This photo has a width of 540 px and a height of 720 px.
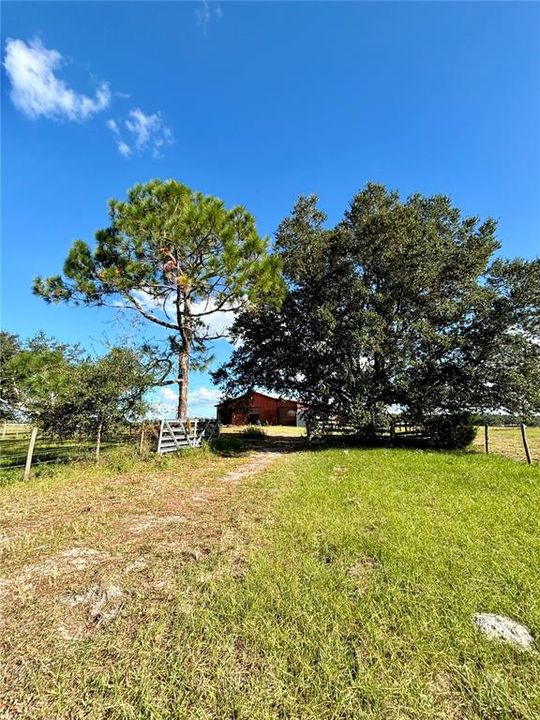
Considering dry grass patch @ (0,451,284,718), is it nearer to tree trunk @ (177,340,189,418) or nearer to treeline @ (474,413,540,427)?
tree trunk @ (177,340,189,418)

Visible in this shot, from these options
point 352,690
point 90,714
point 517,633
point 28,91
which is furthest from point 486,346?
point 28,91

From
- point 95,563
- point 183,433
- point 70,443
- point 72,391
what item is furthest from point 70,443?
point 95,563

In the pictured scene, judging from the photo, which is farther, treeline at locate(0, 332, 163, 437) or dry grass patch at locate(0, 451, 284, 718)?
treeline at locate(0, 332, 163, 437)

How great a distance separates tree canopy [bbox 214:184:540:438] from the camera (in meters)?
12.5

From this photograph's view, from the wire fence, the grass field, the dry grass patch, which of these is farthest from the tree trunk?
the grass field

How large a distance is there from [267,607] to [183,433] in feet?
33.0

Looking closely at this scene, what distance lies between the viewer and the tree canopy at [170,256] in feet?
36.1

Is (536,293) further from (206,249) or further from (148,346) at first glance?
(148,346)

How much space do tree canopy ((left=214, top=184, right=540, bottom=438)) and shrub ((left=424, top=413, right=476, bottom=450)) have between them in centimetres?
44

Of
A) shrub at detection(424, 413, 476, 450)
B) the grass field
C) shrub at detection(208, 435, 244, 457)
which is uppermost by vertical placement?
shrub at detection(424, 413, 476, 450)

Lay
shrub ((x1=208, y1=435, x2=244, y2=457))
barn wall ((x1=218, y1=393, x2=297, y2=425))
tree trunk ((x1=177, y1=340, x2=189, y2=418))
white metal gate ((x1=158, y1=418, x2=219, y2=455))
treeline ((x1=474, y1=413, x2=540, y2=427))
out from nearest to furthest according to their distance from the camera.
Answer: white metal gate ((x1=158, y1=418, x2=219, y2=455)), treeline ((x1=474, y1=413, x2=540, y2=427)), shrub ((x1=208, y1=435, x2=244, y2=457)), tree trunk ((x1=177, y1=340, x2=189, y2=418)), barn wall ((x1=218, y1=393, x2=297, y2=425))

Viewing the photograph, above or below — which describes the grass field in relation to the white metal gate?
below

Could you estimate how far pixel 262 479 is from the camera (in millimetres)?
7664

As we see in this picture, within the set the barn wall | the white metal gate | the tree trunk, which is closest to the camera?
the white metal gate
